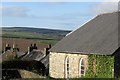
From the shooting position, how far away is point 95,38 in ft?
114

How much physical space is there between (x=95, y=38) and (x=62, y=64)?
203 inches

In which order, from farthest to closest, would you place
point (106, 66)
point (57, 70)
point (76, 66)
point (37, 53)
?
point (37, 53) < point (57, 70) < point (76, 66) < point (106, 66)

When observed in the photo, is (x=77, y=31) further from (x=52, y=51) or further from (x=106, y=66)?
(x=106, y=66)

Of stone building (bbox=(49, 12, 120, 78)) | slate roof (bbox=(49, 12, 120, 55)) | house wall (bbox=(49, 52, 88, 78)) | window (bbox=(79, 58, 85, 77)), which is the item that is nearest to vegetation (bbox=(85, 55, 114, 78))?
stone building (bbox=(49, 12, 120, 78))

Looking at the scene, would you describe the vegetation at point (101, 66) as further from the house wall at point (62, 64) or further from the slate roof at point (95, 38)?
the house wall at point (62, 64)

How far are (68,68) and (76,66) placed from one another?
1.75 metres

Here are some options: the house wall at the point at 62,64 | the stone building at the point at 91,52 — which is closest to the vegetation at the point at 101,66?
the stone building at the point at 91,52

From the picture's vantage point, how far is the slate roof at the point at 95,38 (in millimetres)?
31531

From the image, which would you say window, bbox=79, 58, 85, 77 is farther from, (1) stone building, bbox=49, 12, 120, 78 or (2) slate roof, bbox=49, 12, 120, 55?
(2) slate roof, bbox=49, 12, 120, 55

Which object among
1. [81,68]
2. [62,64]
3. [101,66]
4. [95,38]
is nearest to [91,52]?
[101,66]

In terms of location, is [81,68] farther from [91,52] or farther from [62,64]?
[62,64]

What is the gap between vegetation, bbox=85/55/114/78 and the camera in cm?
3011

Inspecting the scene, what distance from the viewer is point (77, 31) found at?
40.4 meters

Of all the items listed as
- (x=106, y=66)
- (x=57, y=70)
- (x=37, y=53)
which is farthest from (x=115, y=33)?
(x=37, y=53)
